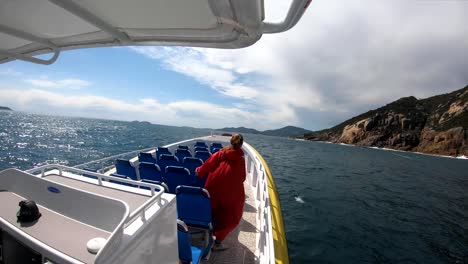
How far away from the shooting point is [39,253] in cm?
166

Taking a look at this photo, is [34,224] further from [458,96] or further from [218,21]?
[458,96]

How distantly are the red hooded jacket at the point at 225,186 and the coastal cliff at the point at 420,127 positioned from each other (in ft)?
368

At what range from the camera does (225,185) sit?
3.66 metres

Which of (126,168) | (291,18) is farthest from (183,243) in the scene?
(126,168)

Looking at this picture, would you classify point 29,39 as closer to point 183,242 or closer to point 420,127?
point 183,242

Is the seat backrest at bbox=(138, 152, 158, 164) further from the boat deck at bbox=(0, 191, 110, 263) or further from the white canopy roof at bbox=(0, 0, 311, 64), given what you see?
the white canopy roof at bbox=(0, 0, 311, 64)

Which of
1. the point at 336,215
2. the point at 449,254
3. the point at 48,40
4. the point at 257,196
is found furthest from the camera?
the point at 336,215

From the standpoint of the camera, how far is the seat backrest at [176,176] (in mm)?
4734

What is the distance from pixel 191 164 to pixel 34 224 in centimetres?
431

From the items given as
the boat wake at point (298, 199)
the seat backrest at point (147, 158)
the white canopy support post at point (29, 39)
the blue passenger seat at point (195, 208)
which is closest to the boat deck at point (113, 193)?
the blue passenger seat at point (195, 208)

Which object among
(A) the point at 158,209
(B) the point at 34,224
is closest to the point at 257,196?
(A) the point at 158,209

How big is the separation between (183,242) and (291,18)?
2509 millimetres

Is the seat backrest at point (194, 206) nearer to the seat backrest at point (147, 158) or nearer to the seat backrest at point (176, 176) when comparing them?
the seat backrest at point (176, 176)

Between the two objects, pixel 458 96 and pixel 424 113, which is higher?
pixel 458 96
